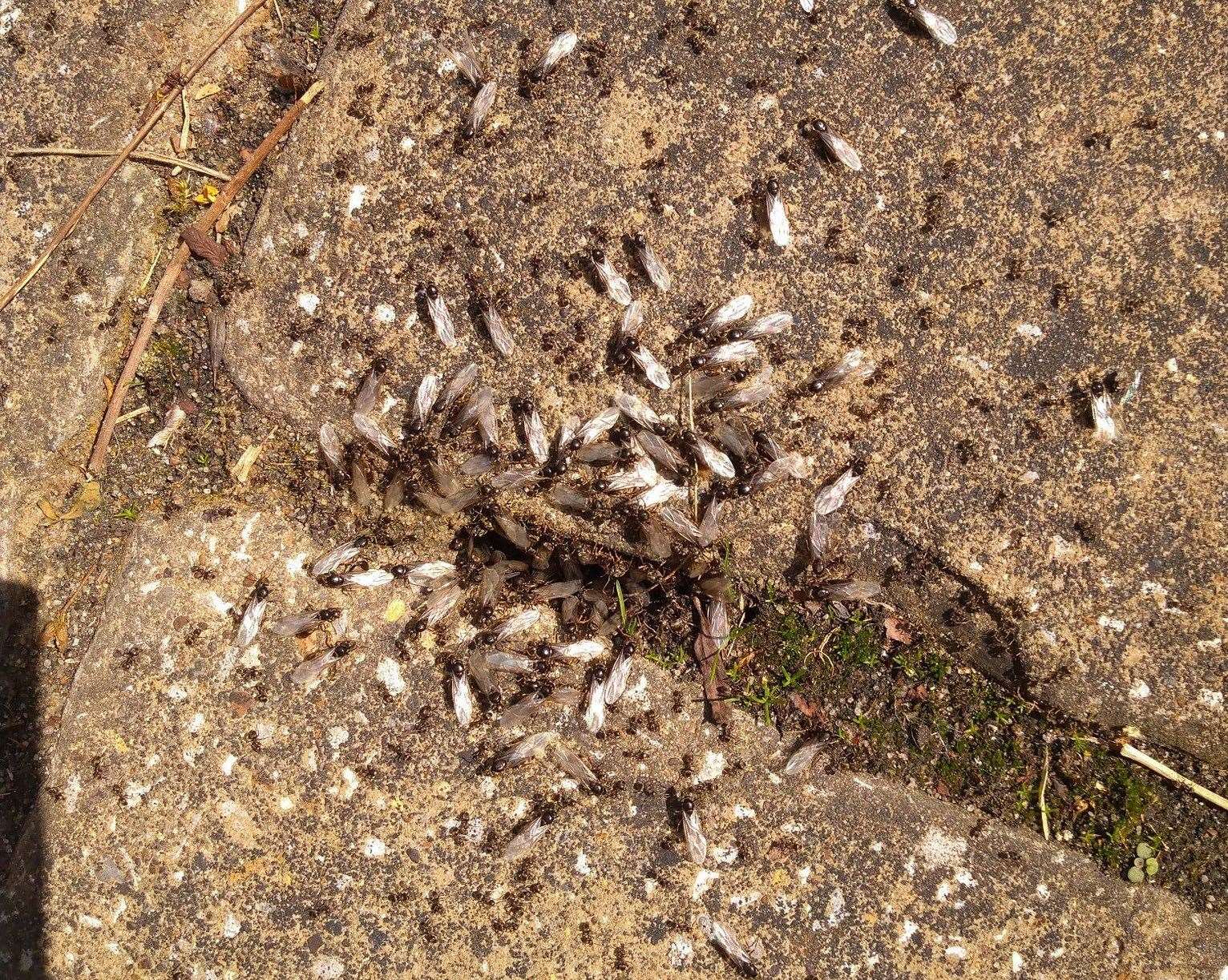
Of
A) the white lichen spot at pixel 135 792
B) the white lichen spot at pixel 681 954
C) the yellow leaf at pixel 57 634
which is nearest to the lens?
the white lichen spot at pixel 681 954

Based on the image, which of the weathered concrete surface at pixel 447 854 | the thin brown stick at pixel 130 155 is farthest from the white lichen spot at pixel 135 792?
the thin brown stick at pixel 130 155

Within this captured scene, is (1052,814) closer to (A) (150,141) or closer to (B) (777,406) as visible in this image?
(B) (777,406)

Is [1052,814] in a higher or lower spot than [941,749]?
lower

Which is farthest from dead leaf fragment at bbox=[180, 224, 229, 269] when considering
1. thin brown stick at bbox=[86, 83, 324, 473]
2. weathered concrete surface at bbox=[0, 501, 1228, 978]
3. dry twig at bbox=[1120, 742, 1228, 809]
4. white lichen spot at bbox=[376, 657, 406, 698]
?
dry twig at bbox=[1120, 742, 1228, 809]

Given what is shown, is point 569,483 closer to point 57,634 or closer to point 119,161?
point 57,634

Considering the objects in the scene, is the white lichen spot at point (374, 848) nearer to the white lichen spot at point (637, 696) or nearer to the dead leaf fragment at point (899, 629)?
the white lichen spot at point (637, 696)

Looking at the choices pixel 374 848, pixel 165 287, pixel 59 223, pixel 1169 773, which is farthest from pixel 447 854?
pixel 59 223

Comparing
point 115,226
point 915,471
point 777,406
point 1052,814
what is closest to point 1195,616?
point 1052,814
